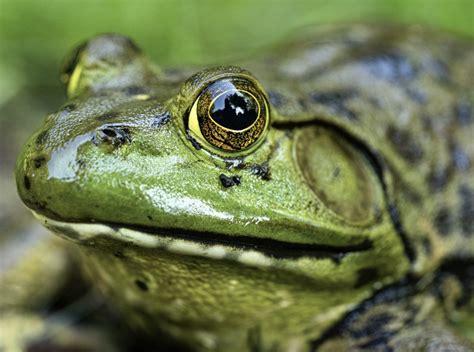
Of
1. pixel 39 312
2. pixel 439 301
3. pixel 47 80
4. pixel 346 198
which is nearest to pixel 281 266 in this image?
pixel 346 198

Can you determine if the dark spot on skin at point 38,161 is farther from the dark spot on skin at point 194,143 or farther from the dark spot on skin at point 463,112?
the dark spot on skin at point 463,112

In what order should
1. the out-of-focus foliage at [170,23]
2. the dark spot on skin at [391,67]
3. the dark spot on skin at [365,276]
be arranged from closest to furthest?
1. the dark spot on skin at [365,276]
2. the dark spot on skin at [391,67]
3. the out-of-focus foliage at [170,23]

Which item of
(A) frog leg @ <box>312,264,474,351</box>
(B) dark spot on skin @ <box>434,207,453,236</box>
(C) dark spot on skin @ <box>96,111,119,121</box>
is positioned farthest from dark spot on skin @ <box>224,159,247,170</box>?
(B) dark spot on skin @ <box>434,207,453,236</box>

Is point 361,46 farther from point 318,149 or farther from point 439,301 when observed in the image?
point 439,301

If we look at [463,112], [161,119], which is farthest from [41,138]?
[463,112]

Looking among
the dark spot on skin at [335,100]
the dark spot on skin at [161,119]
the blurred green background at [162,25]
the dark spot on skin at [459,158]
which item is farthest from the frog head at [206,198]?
the blurred green background at [162,25]

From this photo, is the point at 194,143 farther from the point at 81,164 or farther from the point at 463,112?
the point at 463,112
